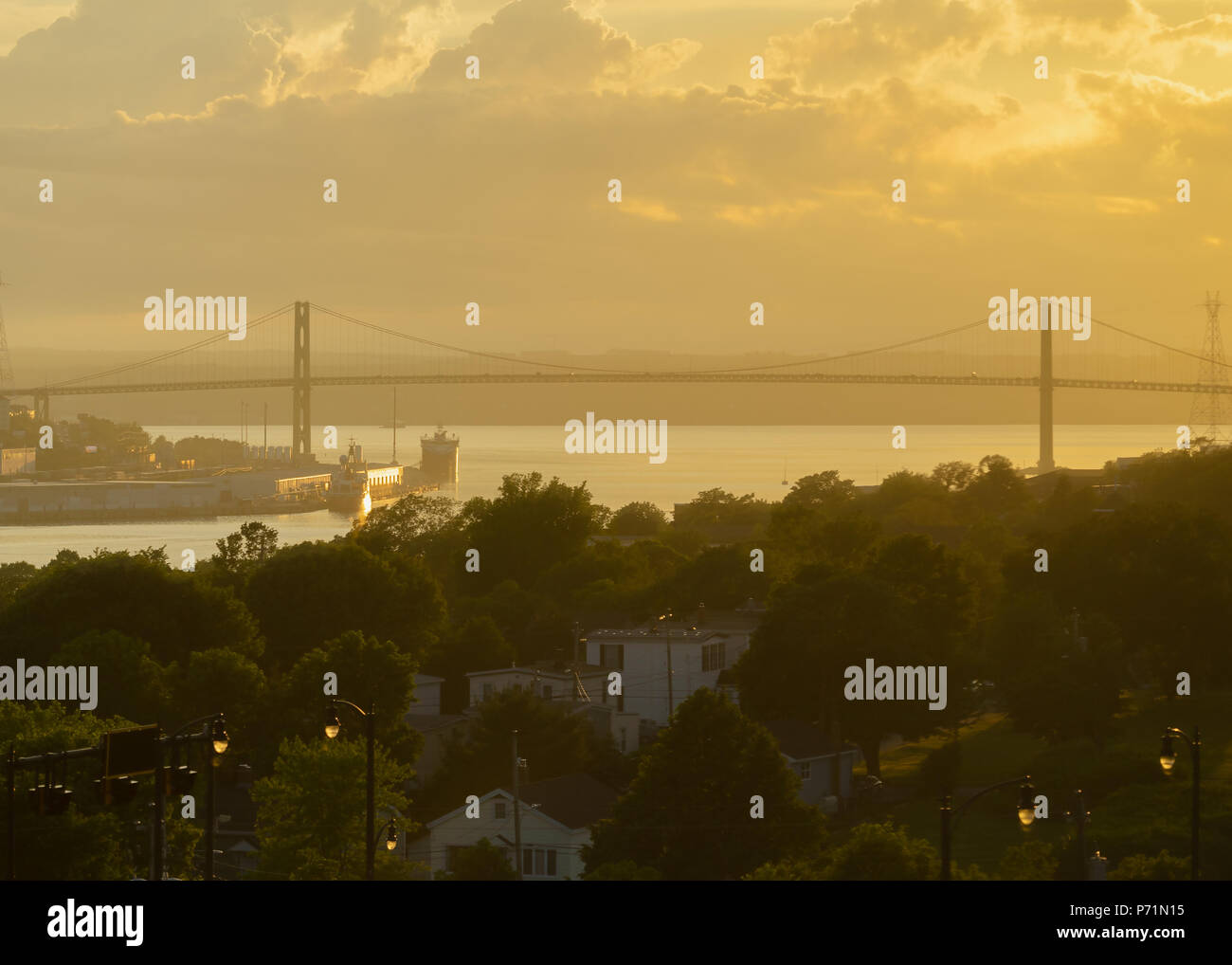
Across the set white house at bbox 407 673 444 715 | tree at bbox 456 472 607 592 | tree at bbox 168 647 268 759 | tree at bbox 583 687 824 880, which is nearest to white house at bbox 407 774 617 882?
tree at bbox 583 687 824 880

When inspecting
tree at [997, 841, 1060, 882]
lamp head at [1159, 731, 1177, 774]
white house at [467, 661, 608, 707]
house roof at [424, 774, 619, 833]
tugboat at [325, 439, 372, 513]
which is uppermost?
tugboat at [325, 439, 372, 513]

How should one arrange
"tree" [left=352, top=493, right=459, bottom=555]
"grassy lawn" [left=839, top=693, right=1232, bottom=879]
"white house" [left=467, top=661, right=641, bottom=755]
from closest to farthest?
"grassy lawn" [left=839, top=693, right=1232, bottom=879]
"white house" [left=467, top=661, right=641, bottom=755]
"tree" [left=352, top=493, right=459, bottom=555]

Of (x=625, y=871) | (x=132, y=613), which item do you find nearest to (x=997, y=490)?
(x=132, y=613)

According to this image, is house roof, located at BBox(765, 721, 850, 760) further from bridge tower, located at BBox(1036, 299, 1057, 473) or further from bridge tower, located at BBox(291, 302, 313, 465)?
bridge tower, located at BBox(291, 302, 313, 465)

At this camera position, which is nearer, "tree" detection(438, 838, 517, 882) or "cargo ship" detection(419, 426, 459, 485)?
"tree" detection(438, 838, 517, 882)
